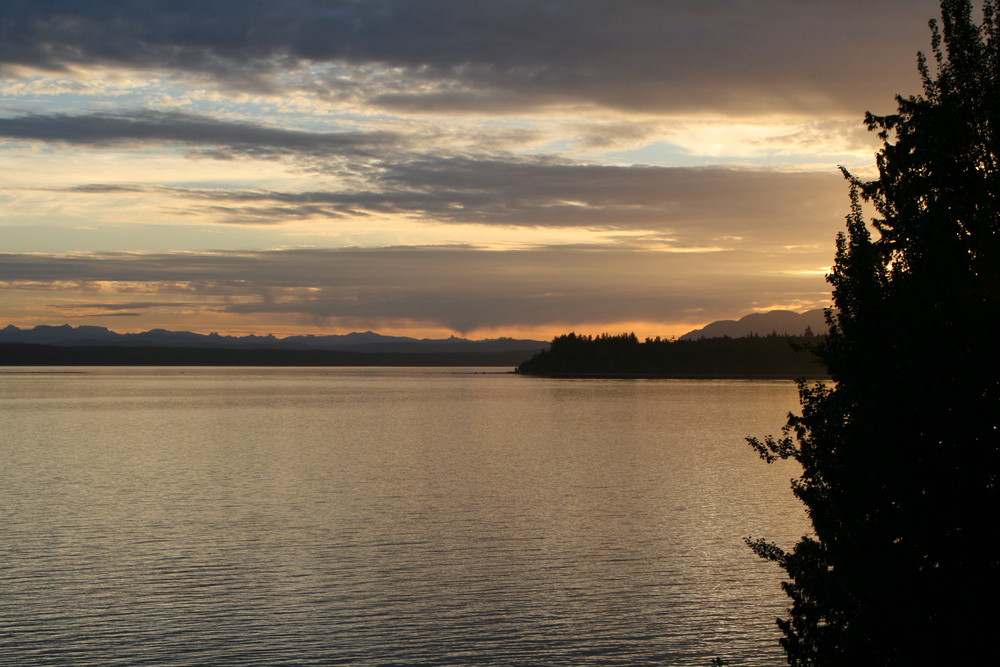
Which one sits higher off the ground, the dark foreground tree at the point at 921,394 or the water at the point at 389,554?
the dark foreground tree at the point at 921,394

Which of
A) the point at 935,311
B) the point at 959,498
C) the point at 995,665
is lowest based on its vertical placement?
the point at 995,665

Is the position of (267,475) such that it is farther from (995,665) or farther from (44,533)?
(995,665)

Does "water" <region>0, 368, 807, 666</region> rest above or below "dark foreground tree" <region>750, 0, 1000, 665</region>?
below

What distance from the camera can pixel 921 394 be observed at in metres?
8.96

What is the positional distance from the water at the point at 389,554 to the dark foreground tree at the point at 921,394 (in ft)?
25.3

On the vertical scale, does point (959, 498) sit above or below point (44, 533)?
above

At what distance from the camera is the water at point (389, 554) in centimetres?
1739

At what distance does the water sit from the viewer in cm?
1739

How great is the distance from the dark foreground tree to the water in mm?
7700

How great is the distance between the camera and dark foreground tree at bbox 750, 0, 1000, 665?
29.0 ft

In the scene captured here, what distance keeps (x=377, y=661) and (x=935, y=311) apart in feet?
37.3

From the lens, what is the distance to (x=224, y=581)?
2150 centimetres

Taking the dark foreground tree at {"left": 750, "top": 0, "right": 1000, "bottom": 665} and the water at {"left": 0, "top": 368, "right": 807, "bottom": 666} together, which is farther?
the water at {"left": 0, "top": 368, "right": 807, "bottom": 666}

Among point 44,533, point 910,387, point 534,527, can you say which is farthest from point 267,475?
point 910,387
